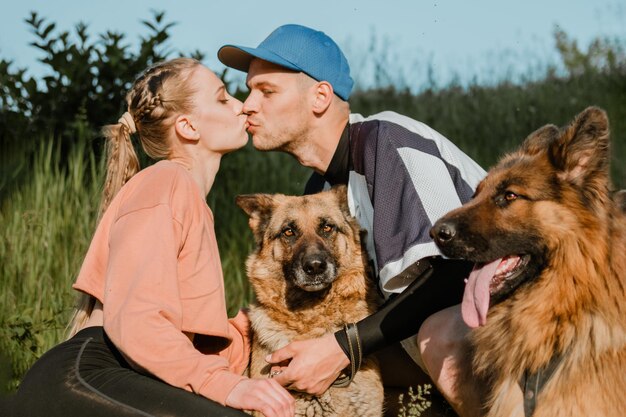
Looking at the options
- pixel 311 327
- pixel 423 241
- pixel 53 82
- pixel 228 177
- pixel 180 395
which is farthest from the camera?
pixel 228 177

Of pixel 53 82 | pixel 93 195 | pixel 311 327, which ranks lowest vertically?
pixel 311 327

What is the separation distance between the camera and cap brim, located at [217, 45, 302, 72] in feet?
13.4

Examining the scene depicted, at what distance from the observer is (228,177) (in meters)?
7.35

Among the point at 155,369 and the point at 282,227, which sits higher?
the point at 282,227

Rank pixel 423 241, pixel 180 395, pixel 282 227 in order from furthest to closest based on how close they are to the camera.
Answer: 1. pixel 282 227
2. pixel 423 241
3. pixel 180 395

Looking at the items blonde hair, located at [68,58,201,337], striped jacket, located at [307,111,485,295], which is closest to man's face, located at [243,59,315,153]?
striped jacket, located at [307,111,485,295]

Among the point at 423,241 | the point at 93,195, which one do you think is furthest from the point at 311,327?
the point at 93,195

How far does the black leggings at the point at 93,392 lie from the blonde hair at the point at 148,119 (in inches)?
21.2

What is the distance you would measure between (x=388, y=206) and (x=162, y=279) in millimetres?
1112

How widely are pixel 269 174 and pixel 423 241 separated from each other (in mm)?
4495

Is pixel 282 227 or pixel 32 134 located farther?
pixel 32 134

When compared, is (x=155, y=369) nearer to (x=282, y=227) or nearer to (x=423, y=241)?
(x=423, y=241)

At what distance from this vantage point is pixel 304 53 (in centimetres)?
416

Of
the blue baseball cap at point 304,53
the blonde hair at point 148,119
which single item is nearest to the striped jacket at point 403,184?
the blue baseball cap at point 304,53
